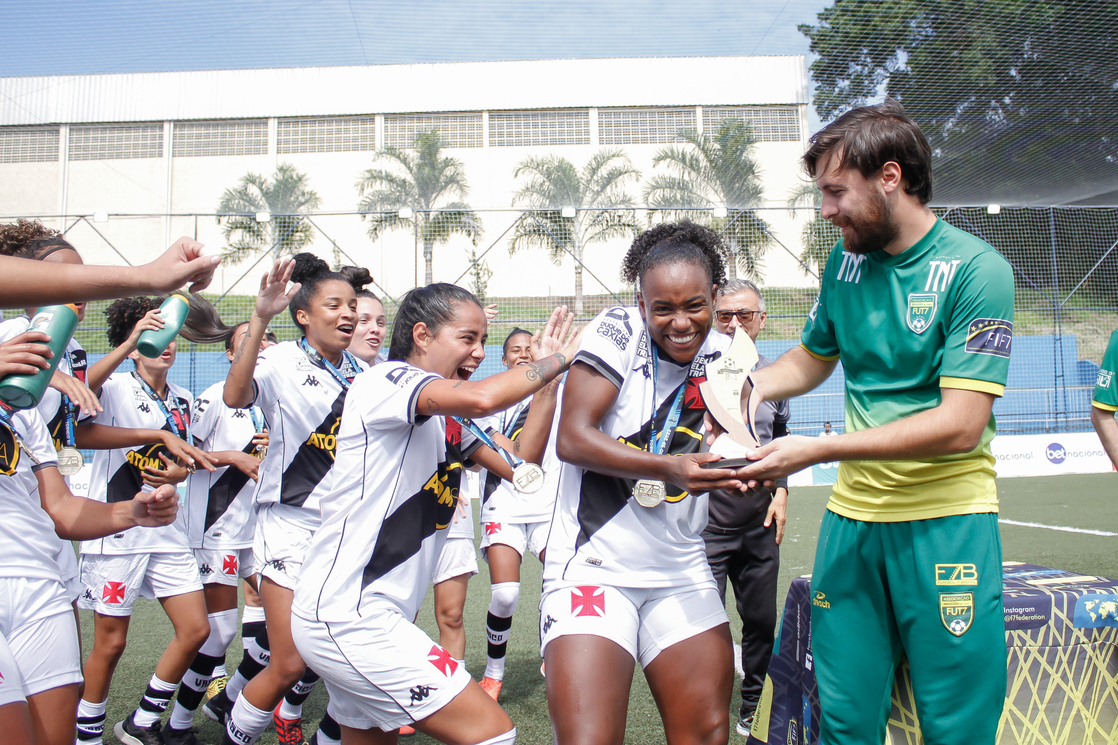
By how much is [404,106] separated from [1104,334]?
29.0 metres

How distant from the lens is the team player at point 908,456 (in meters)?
2.20

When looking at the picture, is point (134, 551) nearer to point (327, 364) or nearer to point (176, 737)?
point (176, 737)

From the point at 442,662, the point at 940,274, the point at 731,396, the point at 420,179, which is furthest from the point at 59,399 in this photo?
the point at 420,179

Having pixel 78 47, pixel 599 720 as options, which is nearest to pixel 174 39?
pixel 78 47

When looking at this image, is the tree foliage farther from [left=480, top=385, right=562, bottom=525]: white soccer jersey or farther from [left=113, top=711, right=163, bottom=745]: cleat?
[left=113, top=711, right=163, bottom=745]: cleat

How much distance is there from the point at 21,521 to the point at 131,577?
2.25 metres

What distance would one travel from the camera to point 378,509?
8.60 ft

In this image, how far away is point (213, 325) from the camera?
15.5 feet

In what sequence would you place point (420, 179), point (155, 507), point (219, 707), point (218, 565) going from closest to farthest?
point (155, 507), point (219, 707), point (218, 565), point (420, 179)

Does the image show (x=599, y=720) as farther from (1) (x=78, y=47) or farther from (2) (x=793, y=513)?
(1) (x=78, y=47)

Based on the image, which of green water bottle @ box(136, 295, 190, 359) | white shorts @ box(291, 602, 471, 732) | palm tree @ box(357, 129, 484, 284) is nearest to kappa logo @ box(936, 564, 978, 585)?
white shorts @ box(291, 602, 471, 732)

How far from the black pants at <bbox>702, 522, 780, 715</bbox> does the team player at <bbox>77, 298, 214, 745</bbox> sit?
266 centimetres

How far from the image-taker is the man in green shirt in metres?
4.09

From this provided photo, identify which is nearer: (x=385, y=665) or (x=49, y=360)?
(x=49, y=360)
